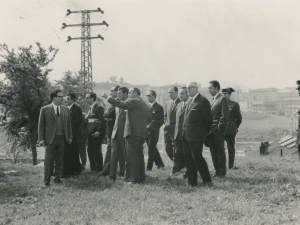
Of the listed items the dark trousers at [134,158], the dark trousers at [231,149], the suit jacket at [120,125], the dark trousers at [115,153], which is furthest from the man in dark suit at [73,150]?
the dark trousers at [231,149]

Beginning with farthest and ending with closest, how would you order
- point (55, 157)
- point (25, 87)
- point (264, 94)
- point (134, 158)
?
1. point (264, 94)
2. point (25, 87)
3. point (55, 157)
4. point (134, 158)

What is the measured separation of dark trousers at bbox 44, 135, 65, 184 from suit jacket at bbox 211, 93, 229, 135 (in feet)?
10.8

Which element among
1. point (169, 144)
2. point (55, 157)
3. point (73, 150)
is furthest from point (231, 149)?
point (55, 157)

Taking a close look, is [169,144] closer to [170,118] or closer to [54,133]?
[170,118]

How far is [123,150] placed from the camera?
8.02 m

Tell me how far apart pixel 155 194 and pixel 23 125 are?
24.7 m

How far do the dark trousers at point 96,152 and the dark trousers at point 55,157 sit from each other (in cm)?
124

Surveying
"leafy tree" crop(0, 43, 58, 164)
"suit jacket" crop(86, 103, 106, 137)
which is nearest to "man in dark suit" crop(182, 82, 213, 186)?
"suit jacket" crop(86, 103, 106, 137)

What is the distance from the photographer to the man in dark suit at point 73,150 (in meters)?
8.40

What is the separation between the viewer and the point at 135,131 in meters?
7.50

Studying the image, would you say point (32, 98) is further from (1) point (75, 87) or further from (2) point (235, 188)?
(2) point (235, 188)

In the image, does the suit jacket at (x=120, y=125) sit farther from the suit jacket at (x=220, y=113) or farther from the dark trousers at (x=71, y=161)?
the suit jacket at (x=220, y=113)

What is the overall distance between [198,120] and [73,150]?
10.9ft

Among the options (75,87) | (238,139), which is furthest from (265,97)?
(75,87)
